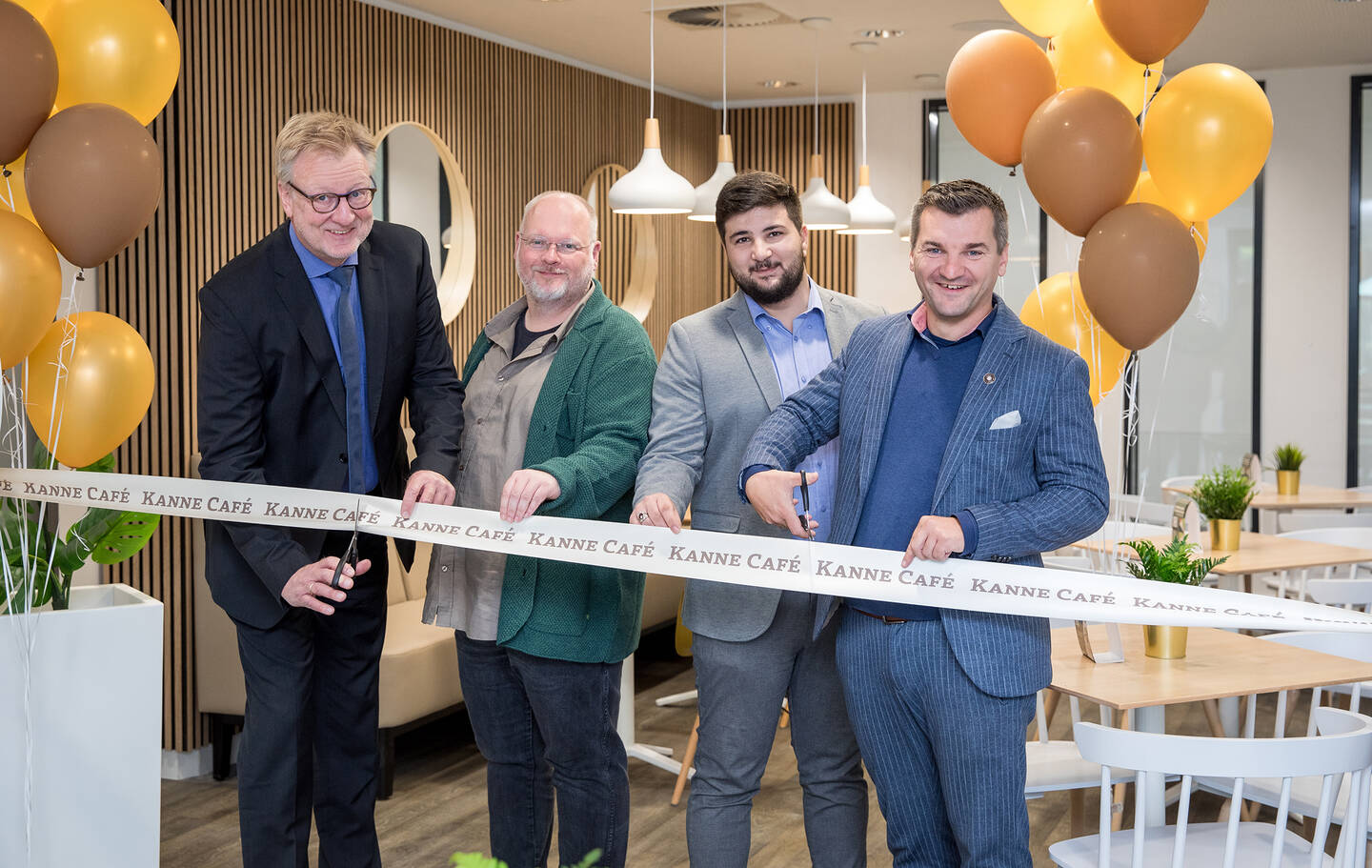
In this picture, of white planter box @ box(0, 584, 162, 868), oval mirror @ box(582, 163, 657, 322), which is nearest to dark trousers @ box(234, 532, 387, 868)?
white planter box @ box(0, 584, 162, 868)

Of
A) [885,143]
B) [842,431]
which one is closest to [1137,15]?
[842,431]

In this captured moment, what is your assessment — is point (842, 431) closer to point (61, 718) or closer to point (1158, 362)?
point (61, 718)

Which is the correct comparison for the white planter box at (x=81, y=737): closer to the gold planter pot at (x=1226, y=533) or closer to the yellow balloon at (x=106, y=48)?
Answer: the yellow balloon at (x=106, y=48)

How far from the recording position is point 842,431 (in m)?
2.58

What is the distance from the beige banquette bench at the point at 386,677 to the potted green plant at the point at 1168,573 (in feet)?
8.51

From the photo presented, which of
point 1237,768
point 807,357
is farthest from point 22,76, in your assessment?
point 1237,768

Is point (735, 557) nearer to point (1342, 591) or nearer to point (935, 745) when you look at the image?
point (935, 745)

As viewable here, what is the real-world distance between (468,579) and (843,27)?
495 cm

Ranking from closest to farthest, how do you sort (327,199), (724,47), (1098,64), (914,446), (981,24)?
(914,446)
(327,199)
(1098,64)
(981,24)
(724,47)

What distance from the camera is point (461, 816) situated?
4.46 meters

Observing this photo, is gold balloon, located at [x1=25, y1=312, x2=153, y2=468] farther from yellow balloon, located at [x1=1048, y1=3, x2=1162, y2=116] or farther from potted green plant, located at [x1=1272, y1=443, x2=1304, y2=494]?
potted green plant, located at [x1=1272, y1=443, x2=1304, y2=494]

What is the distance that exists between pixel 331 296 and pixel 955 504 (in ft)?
4.89

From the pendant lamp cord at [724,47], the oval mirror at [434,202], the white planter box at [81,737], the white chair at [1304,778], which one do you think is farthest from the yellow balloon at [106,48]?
the pendant lamp cord at [724,47]

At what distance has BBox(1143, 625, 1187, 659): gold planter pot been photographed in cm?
320
